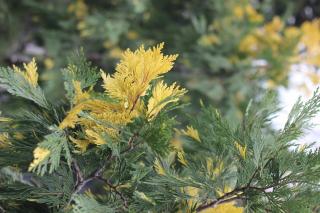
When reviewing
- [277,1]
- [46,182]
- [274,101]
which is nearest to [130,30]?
[277,1]

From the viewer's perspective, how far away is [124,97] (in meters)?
0.66

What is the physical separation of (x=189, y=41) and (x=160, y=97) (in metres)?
2.25

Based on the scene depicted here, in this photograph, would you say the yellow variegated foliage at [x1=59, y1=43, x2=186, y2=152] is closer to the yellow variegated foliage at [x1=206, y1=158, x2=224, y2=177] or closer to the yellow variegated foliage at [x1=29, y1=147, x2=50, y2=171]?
the yellow variegated foliage at [x1=29, y1=147, x2=50, y2=171]

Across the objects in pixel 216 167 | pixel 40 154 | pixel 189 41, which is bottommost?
pixel 40 154

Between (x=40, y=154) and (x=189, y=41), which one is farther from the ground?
(x=189, y=41)

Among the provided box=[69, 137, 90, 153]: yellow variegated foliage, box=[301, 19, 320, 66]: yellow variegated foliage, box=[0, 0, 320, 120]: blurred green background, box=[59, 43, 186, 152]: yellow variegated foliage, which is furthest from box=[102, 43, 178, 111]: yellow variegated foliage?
box=[301, 19, 320, 66]: yellow variegated foliage

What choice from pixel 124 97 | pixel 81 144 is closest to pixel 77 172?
pixel 81 144

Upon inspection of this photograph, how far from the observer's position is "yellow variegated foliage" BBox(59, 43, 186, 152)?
637 mm

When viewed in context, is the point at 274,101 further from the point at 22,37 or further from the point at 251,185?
the point at 22,37

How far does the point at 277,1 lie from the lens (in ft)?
12.2

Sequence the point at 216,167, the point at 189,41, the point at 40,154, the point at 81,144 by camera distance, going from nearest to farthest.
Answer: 1. the point at 40,154
2. the point at 81,144
3. the point at 216,167
4. the point at 189,41

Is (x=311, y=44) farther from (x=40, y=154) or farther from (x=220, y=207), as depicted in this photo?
(x=40, y=154)

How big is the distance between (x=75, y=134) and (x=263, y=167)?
1.13 feet

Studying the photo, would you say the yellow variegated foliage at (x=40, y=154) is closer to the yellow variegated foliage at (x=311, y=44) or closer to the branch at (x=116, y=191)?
the branch at (x=116, y=191)
